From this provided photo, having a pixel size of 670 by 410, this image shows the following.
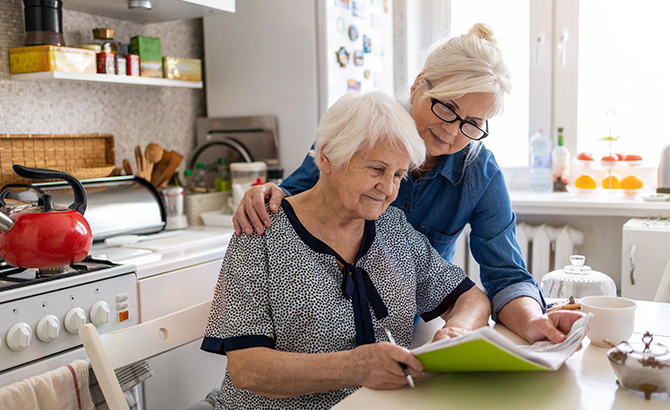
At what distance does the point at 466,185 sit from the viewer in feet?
4.99

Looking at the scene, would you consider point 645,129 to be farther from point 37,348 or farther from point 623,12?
point 37,348

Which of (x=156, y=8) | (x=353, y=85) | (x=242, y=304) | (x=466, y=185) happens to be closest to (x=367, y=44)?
(x=353, y=85)

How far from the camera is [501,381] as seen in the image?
996mm

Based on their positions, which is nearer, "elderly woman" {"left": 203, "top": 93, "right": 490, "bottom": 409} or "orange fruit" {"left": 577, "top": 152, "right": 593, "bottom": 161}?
"elderly woman" {"left": 203, "top": 93, "right": 490, "bottom": 409}

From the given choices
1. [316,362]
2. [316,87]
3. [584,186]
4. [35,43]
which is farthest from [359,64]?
[316,362]

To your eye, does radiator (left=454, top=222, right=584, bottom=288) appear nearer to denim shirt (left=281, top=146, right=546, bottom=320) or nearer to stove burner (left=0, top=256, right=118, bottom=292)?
denim shirt (left=281, top=146, right=546, bottom=320)

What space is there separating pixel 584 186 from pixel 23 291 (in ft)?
7.52

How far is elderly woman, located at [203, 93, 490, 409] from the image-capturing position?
1.13 m

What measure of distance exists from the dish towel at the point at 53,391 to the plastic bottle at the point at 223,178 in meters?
1.47

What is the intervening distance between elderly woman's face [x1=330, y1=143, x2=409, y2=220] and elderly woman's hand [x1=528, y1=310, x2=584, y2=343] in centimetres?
37

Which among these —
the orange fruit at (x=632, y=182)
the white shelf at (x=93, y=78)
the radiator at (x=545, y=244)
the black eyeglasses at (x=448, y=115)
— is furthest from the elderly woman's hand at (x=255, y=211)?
the orange fruit at (x=632, y=182)

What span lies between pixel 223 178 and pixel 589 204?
1.59m

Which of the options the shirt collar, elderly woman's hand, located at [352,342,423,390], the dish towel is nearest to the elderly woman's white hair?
the shirt collar

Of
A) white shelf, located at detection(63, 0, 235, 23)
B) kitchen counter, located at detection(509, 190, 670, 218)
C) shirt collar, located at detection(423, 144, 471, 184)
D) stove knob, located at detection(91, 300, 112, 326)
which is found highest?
white shelf, located at detection(63, 0, 235, 23)
